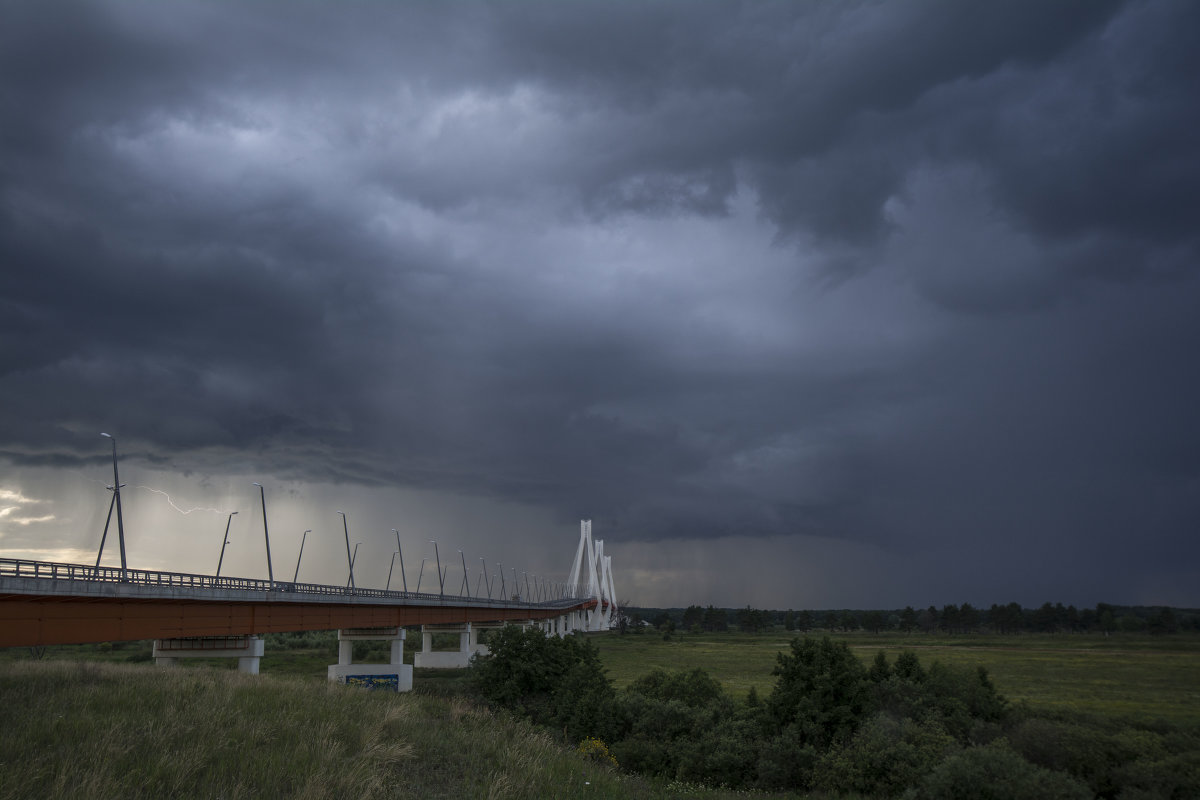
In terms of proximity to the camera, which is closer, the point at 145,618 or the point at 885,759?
the point at 885,759

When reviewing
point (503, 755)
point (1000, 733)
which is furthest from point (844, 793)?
point (503, 755)

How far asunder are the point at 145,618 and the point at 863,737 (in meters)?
36.5

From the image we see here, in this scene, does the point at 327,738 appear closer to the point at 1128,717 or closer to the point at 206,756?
the point at 206,756

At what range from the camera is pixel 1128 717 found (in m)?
24.3

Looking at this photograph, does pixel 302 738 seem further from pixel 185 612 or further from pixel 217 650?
pixel 217 650

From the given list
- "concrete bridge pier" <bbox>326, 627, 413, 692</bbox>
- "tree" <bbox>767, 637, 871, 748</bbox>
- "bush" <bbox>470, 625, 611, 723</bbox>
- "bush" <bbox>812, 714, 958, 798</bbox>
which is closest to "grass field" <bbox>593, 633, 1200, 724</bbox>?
"bush" <bbox>812, 714, 958, 798</bbox>

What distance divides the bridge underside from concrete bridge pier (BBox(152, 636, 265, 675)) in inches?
72.9

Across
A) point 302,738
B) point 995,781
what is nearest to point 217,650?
point 302,738

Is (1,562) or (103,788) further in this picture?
(1,562)

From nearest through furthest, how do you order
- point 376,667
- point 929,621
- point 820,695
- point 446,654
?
point 820,695 → point 376,667 → point 446,654 → point 929,621

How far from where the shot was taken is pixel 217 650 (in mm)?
54375

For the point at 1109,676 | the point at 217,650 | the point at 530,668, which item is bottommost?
the point at 530,668

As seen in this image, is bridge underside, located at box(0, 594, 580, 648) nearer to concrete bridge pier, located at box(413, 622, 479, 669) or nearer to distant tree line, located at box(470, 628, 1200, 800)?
distant tree line, located at box(470, 628, 1200, 800)

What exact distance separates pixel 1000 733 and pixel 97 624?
136 ft
